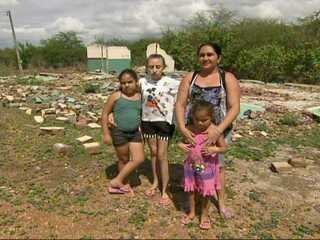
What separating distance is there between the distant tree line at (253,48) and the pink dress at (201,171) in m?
15.9

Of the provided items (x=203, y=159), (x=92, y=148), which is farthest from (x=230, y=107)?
(x=92, y=148)

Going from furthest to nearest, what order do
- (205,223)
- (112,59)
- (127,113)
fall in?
(112,59)
(127,113)
(205,223)

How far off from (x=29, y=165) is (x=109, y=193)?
1.53 metres

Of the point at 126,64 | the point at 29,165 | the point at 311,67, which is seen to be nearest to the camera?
the point at 29,165

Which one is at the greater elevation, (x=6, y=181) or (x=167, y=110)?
(x=167, y=110)

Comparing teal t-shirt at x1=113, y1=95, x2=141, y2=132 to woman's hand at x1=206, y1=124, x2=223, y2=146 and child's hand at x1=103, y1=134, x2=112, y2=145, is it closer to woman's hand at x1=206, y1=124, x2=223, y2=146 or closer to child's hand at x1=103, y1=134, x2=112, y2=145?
child's hand at x1=103, y1=134, x2=112, y2=145

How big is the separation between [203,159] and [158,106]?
0.76 meters

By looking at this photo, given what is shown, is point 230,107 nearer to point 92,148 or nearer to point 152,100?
point 152,100

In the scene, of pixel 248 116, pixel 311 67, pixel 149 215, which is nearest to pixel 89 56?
pixel 311 67

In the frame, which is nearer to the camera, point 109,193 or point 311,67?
point 109,193

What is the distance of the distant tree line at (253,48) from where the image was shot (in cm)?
1803

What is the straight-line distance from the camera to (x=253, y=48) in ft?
66.6

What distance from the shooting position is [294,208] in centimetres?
368

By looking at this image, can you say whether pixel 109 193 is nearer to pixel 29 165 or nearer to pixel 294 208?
pixel 29 165
